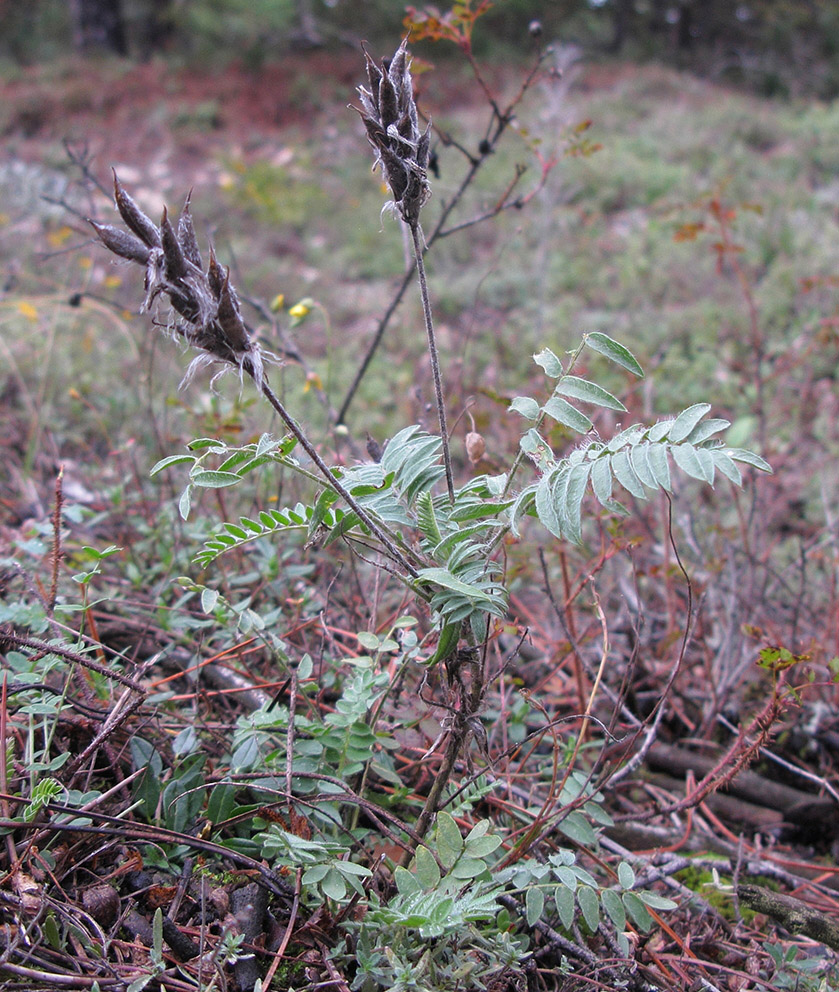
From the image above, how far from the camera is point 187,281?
0.80 meters

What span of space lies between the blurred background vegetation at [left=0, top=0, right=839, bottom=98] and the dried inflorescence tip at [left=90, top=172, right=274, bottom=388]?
1273 centimetres

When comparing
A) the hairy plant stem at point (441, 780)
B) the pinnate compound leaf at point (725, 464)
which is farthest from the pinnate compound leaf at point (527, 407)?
the hairy plant stem at point (441, 780)

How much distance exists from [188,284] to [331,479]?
11.3 inches

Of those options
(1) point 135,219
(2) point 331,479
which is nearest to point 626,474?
(2) point 331,479

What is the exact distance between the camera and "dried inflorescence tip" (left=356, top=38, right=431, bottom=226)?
914 mm

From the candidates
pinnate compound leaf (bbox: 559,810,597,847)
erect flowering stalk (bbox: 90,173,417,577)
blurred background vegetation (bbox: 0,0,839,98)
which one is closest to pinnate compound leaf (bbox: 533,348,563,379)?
erect flowering stalk (bbox: 90,173,417,577)

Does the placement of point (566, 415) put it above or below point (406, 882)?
above

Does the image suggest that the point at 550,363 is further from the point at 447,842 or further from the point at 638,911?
the point at 638,911

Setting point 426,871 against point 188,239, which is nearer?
point 188,239

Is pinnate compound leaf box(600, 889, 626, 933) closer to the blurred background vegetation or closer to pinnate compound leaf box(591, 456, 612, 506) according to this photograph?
pinnate compound leaf box(591, 456, 612, 506)

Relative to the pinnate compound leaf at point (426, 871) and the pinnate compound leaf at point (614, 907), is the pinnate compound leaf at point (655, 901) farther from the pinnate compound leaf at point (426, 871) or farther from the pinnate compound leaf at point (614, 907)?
the pinnate compound leaf at point (426, 871)

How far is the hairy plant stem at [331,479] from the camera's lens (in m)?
0.88

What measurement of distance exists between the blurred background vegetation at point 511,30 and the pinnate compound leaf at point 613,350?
492 inches

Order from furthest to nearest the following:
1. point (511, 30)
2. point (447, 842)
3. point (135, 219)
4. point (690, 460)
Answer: point (511, 30)
point (447, 842)
point (690, 460)
point (135, 219)
